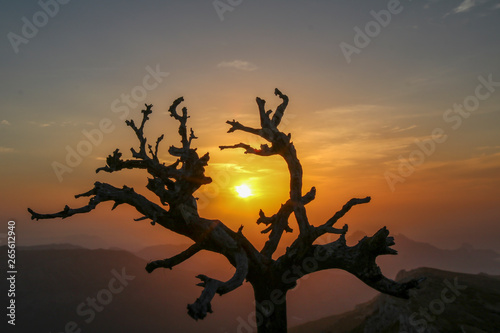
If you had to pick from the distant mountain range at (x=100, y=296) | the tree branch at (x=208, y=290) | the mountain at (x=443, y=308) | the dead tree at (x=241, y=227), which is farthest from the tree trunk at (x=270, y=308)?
the distant mountain range at (x=100, y=296)

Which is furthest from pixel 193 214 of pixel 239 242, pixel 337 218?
pixel 337 218

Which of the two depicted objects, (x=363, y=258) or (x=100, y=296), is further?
(x=100, y=296)

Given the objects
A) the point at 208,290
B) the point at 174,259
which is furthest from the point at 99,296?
the point at 208,290

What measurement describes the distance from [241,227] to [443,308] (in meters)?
19.6

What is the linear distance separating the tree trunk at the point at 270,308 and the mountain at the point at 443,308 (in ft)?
49.8

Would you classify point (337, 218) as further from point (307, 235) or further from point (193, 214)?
point (193, 214)

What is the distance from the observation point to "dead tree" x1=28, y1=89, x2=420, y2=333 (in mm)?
11305

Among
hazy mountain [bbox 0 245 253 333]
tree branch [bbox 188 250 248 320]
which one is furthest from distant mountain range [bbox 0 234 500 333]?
tree branch [bbox 188 250 248 320]

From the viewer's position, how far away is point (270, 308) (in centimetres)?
1257

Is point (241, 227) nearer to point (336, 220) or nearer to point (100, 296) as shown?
point (336, 220)

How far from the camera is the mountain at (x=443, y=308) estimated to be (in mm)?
22766

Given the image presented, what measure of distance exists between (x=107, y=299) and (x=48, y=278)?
890 inches

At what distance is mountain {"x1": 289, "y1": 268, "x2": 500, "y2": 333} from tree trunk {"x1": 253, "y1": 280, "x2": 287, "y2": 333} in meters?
15.2

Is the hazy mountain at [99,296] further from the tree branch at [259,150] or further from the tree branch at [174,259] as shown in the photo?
the tree branch at [259,150]
